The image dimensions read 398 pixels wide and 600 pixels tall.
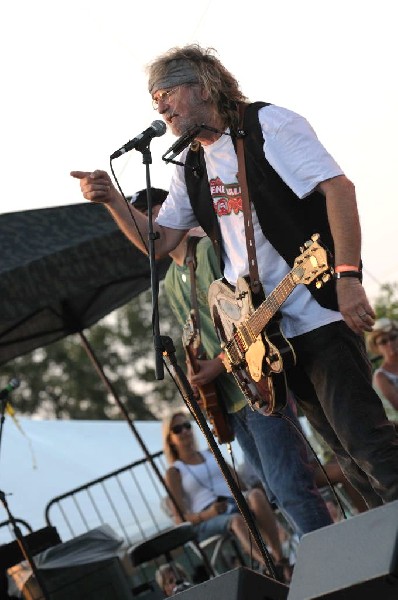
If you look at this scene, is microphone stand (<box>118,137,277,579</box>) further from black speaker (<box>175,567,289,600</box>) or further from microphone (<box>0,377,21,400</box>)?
microphone (<box>0,377,21,400</box>)

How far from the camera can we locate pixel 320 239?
11.1ft

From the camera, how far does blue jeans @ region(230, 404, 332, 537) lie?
4488 mm

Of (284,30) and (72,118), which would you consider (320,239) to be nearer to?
(284,30)

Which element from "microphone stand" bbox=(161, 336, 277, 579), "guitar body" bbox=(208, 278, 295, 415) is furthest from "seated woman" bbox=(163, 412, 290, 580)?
"microphone stand" bbox=(161, 336, 277, 579)

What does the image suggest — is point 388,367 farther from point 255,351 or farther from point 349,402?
point 349,402

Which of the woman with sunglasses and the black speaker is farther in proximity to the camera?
the woman with sunglasses

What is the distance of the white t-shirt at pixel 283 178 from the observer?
11.6 feet

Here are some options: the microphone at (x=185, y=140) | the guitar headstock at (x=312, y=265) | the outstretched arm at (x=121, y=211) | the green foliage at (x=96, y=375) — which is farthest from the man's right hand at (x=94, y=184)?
the green foliage at (x=96, y=375)

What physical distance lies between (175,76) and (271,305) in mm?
913

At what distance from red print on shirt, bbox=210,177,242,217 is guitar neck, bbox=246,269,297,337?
368 mm

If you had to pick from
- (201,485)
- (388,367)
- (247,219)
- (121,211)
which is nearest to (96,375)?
(201,485)

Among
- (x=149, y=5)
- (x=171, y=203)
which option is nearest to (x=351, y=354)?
(x=171, y=203)

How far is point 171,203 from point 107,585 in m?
2.78

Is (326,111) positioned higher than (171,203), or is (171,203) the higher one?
(326,111)
